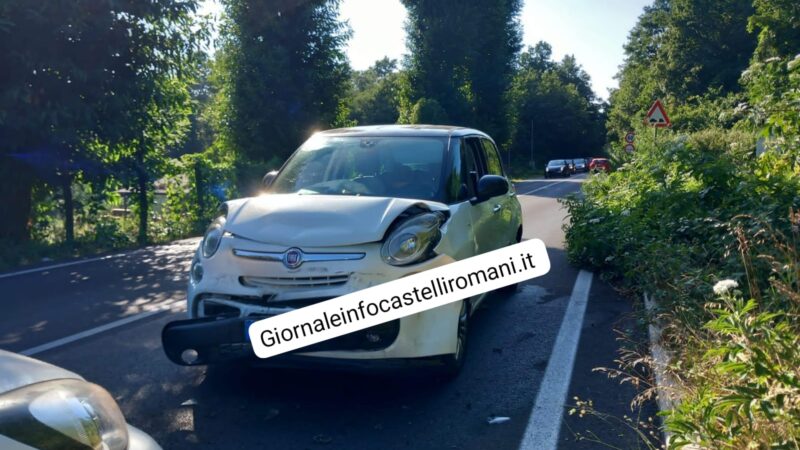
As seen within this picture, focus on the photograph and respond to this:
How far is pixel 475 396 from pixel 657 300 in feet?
6.46

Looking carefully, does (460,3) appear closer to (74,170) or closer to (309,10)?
(309,10)

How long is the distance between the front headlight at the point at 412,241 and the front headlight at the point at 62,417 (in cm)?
226

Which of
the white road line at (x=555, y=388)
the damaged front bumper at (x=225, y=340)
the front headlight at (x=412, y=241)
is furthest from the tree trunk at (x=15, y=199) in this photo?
the front headlight at (x=412, y=241)

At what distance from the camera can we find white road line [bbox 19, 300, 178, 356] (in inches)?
226

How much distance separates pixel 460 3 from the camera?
146ft

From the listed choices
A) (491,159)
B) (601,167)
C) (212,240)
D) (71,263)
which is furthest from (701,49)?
(212,240)

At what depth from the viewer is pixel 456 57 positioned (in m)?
44.7

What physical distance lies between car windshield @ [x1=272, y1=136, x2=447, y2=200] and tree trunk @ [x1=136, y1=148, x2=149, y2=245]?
387 inches

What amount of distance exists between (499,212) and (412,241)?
8.56ft

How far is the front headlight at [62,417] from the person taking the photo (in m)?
1.95

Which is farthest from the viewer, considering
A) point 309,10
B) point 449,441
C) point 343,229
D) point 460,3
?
point 460,3

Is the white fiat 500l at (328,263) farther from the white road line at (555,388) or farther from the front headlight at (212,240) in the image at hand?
the white road line at (555,388)

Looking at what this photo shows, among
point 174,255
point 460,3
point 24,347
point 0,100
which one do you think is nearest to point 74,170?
point 0,100

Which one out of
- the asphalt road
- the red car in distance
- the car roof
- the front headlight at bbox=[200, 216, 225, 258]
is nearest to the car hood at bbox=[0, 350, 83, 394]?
the asphalt road
